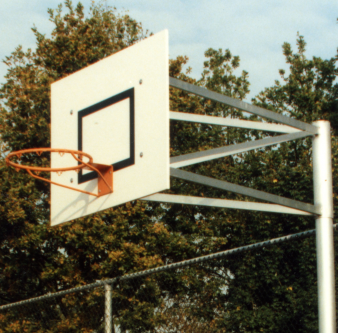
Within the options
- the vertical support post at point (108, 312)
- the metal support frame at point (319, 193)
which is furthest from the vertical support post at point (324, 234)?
the vertical support post at point (108, 312)

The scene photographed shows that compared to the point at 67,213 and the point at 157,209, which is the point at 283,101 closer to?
the point at 157,209

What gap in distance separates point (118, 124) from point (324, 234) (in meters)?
1.65

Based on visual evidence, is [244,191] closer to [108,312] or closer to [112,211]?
[108,312]

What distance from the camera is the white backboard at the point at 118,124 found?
3.46 metres

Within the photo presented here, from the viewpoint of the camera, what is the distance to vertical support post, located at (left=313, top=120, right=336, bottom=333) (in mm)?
3266

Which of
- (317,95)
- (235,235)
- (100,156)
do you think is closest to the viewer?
(100,156)

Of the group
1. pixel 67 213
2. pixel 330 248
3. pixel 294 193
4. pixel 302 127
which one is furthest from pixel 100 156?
pixel 294 193

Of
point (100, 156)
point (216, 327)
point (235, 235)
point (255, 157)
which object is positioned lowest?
point (216, 327)

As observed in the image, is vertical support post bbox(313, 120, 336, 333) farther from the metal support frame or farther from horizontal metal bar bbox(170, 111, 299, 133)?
horizontal metal bar bbox(170, 111, 299, 133)

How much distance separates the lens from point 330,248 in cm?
334

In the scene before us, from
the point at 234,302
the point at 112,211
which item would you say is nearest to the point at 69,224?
the point at 112,211

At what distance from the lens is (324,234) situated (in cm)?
338

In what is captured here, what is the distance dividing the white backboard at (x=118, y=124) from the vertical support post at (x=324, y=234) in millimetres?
1076

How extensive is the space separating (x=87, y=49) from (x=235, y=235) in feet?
21.6
